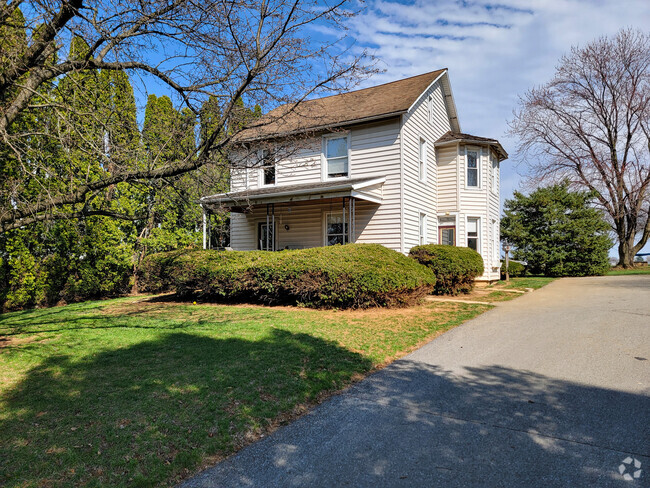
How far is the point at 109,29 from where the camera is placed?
18.2 feet

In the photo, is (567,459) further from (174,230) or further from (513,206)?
(513,206)

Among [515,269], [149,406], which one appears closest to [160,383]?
[149,406]

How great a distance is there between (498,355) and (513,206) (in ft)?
67.4

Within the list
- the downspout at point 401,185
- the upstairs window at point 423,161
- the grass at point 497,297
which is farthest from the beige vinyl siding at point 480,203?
the downspout at point 401,185

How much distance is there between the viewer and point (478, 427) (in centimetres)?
342

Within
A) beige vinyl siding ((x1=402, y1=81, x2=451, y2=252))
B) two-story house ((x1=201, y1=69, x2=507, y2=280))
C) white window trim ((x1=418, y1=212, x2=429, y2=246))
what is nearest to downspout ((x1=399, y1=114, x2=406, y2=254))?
two-story house ((x1=201, y1=69, x2=507, y2=280))

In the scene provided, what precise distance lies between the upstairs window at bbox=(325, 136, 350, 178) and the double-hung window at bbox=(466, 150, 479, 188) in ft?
19.1

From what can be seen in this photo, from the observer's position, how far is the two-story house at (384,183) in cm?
1326

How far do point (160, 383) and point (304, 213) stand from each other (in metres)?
11.4

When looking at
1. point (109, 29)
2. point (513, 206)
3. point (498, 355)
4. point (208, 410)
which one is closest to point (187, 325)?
point (208, 410)

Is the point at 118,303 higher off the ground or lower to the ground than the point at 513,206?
lower

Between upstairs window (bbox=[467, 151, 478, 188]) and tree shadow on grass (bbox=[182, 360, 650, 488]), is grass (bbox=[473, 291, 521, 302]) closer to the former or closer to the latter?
upstairs window (bbox=[467, 151, 478, 188])

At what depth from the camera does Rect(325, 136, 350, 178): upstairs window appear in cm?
1444

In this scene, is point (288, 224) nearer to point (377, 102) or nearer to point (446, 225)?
point (377, 102)
